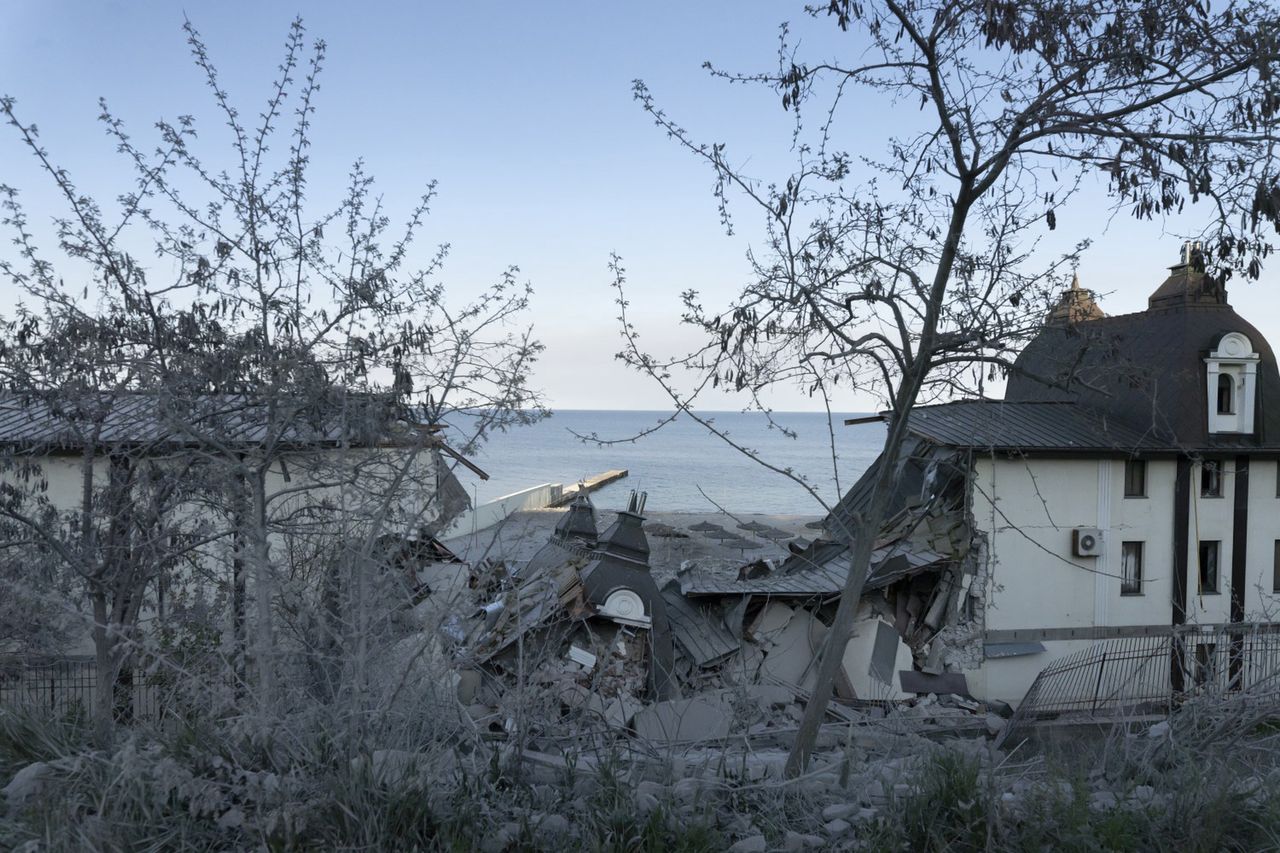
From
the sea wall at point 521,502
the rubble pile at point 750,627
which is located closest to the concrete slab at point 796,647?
the rubble pile at point 750,627

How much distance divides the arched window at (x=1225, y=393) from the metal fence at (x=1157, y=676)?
9189 millimetres

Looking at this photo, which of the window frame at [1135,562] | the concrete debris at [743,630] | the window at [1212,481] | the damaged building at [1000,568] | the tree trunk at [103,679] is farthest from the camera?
the window at [1212,481]

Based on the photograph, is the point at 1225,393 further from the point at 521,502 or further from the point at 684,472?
the point at 684,472

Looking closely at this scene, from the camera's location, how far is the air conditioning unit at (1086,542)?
18.1 m

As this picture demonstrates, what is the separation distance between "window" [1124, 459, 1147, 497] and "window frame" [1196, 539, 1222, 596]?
6.70 ft

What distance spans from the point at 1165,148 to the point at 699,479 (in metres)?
79.0

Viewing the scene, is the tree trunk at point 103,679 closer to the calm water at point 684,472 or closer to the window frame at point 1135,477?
the window frame at point 1135,477

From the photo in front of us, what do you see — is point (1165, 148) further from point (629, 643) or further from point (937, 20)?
point (629, 643)

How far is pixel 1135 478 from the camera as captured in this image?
19031 millimetres

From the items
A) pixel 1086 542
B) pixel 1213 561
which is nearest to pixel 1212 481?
pixel 1213 561

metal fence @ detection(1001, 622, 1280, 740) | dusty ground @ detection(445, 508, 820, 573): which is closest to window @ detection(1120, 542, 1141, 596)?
metal fence @ detection(1001, 622, 1280, 740)

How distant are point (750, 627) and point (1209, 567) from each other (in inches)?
436

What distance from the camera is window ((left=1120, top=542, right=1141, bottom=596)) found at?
19.0 meters

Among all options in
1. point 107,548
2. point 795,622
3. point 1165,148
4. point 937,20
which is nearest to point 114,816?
point 107,548
